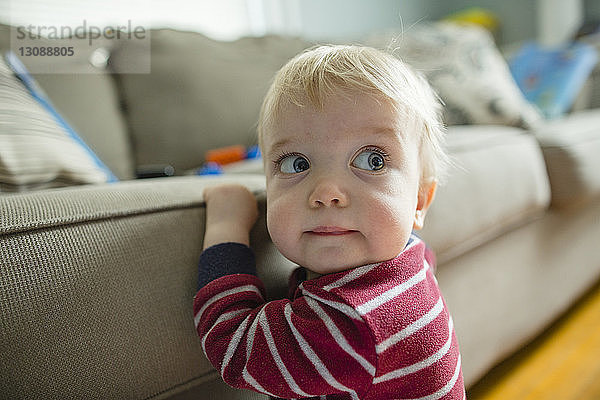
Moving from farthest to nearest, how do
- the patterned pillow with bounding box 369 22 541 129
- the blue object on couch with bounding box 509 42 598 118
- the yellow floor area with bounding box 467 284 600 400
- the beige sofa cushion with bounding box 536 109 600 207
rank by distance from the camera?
the blue object on couch with bounding box 509 42 598 118 < the patterned pillow with bounding box 369 22 541 129 < the beige sofa cushion with bounding box 536 109 600 207 < the yellow floor area with bounding box 467 284 600 400

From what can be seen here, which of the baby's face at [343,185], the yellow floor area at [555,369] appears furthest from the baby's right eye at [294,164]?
the yellow floor area at [555,369]

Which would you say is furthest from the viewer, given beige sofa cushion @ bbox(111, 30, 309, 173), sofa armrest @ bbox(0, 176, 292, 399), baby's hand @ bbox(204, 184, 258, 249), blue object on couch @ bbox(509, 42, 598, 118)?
blue object on couch @ bbox(509, 42, 598, 118)

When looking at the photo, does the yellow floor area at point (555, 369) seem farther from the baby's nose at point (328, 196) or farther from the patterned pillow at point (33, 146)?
the patterned pillow at point (33, 146)

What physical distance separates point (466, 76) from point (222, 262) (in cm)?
128

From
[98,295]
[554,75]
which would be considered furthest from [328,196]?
[554,75]

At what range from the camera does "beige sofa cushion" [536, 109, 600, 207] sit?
1187 mm

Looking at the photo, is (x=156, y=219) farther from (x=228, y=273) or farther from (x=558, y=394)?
(x=558, y=394)

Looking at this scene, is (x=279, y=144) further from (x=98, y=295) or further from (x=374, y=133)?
(x=98, y=295)

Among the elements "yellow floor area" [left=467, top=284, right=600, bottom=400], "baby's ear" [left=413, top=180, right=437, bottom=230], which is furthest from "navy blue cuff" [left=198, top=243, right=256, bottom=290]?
"yellow floor area" [left=467, top=284, right=600, bottom=400]

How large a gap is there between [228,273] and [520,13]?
142 inches

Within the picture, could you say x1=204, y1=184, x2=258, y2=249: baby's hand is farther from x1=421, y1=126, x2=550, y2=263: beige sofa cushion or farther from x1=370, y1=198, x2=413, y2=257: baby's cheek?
x1=421, y1=126, x2=550, y2=263: beige sofa cushion

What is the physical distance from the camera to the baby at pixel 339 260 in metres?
0.53

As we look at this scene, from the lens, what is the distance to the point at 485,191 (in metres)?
1.00

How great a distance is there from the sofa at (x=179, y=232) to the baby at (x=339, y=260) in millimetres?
65
